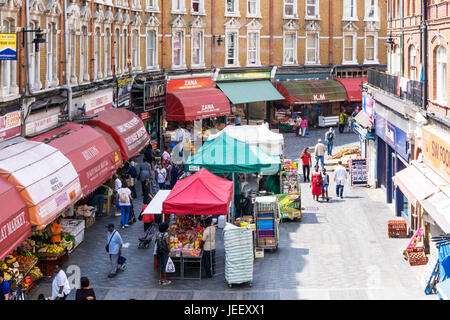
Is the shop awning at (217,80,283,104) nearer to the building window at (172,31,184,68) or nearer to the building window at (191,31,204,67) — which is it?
the building window at (191,31,204,67)

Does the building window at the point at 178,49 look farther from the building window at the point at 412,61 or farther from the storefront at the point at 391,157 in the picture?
the building window at the point at 412,61

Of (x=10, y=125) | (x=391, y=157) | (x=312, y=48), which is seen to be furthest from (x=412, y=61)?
(x=312, y=48)

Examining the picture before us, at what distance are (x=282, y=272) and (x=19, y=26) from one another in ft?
34.0

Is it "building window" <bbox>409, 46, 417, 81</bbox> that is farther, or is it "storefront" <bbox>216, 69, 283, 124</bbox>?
"storefront" <bbox>216, 69, 283, 124</bbox>

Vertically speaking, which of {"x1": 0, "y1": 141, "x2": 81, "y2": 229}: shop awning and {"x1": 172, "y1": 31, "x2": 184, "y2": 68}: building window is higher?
{"x1": 172, "y1": 31, "x2": 184, "y2": 68}: building window

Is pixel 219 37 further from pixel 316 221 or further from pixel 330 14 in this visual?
pixel 316 221

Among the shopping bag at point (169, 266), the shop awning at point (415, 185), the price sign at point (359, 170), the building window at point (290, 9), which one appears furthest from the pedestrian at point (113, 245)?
the building window at point (290, 9)

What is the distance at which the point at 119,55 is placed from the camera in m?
32.5

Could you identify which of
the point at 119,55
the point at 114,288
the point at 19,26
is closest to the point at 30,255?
the point at 114,288

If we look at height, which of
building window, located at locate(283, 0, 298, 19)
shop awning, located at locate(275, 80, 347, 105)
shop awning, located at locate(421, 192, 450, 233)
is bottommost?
shop awning, located at locate(421, 192, 450, 233)

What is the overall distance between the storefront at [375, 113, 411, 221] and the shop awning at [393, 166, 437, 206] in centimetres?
200

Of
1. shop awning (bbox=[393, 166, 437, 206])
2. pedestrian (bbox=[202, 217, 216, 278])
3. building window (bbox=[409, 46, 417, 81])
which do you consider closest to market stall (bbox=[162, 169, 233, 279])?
pedestrian (bbox=[202, 217, 216, 278])

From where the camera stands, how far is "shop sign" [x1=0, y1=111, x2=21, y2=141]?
17945 mm

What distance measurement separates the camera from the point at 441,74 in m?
19.7
